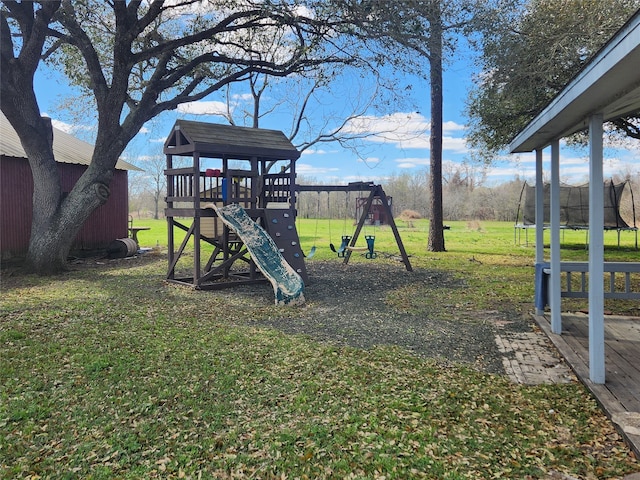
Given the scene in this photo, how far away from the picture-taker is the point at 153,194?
45.1 metres

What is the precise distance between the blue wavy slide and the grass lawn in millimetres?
1419

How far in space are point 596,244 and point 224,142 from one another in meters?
6.91

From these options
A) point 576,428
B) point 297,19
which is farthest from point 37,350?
point 297,19

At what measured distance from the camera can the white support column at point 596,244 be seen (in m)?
3.72

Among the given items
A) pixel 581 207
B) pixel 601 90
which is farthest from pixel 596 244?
pixel 581 207

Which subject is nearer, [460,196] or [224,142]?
[224,142]

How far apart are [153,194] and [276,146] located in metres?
38.2

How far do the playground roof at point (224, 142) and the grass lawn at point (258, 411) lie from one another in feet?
12.5

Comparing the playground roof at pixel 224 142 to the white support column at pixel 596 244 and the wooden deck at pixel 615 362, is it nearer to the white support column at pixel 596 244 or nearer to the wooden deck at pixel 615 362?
the wooden deck at pixel 615 362

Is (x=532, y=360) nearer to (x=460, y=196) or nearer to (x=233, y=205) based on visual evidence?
(x=233, y=205)

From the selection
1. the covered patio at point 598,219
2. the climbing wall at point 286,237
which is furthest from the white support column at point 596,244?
the climbing wall at point 286,237

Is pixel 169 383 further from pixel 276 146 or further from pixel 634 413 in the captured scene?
pixel 276 146

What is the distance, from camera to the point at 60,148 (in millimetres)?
14164

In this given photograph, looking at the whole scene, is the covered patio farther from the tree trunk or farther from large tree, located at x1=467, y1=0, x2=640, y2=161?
the tree trunk
